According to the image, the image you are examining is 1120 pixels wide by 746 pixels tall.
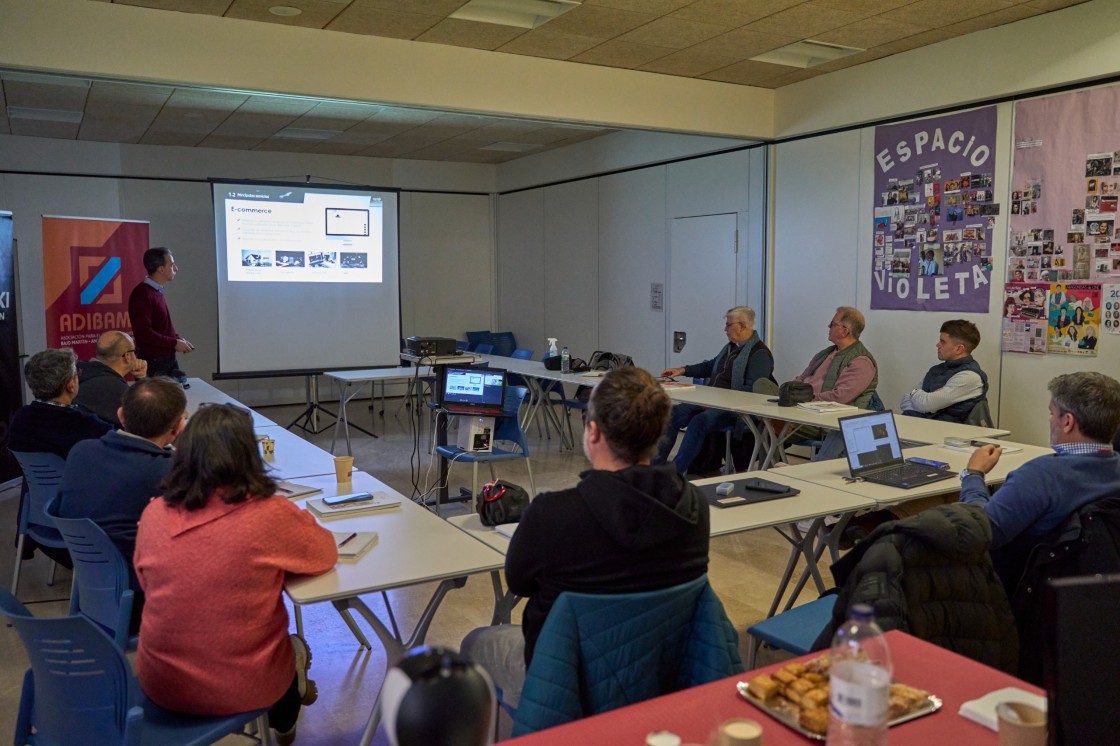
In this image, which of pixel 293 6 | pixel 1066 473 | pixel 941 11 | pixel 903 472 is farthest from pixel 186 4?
pixel 1066 473

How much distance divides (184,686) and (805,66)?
6.00 m

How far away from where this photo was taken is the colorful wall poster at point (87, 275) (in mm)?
7340

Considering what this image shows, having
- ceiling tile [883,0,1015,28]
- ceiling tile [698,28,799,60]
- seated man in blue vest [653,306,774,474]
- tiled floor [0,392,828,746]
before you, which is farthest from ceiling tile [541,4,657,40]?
tiled floor [0,392,828,746]

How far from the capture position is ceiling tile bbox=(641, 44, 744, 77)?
6.15m

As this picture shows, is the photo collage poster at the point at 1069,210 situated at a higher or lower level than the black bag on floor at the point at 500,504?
higher

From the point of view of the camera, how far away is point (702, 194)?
26.8ft

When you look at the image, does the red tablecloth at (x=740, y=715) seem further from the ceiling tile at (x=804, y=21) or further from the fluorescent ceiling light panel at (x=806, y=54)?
the fluorescent ceiling light panel at (x=806, y=54)

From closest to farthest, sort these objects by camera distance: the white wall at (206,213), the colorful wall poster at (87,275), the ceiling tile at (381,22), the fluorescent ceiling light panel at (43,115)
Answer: the ceiling tile at (381,22) → the colorful wall poster at (87,275) → the fluorescent ceiling light panel at (43,115) → the white wall at (206,213)

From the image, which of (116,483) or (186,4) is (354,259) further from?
(116,483)

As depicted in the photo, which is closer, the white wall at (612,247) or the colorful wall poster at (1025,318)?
the colorful wall poster at (1025,318)

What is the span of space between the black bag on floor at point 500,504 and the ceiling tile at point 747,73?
4685 mm

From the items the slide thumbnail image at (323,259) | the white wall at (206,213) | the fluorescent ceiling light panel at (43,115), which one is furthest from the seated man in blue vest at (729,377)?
the fluorescent ceiling light panel at (43,115)

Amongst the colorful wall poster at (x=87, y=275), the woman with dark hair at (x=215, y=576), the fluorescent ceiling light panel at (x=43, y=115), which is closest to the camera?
the woman with dark hair at (x=215, y=576)

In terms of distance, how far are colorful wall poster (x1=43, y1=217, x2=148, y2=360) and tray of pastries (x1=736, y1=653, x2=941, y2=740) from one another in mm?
7322
